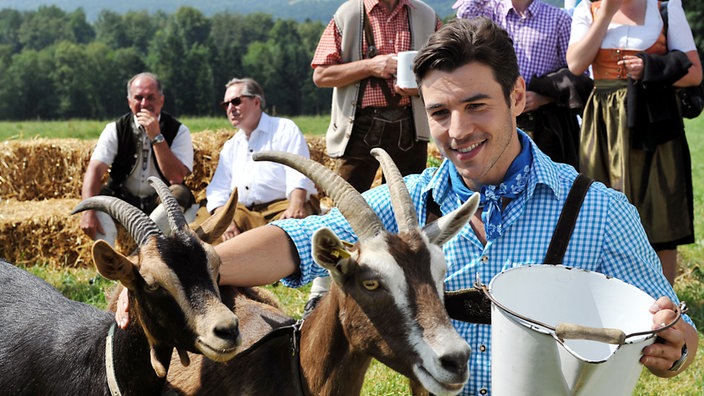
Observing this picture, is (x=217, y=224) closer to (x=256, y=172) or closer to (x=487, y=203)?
(x=487, y=203)

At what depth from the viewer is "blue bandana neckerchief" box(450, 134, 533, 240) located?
304 cm

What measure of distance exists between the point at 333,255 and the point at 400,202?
39 cm

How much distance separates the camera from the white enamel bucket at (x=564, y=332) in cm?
214

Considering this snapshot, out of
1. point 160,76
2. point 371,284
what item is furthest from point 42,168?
point 160,76

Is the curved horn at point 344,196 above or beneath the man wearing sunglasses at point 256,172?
above

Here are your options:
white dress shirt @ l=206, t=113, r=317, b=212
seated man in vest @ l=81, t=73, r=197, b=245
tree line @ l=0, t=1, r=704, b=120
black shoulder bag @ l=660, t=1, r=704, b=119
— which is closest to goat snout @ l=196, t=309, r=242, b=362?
black shoulder bag @ l=660, t=1, r=704, b=119

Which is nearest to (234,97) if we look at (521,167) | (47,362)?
(47,362)

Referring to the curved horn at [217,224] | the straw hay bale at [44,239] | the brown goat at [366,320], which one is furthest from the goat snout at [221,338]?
the straw hay bale at [44,239]

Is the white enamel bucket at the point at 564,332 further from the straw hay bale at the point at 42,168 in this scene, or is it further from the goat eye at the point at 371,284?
the straw hay bale at the point at 42,168

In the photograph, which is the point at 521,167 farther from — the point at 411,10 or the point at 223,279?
the point at 411,10

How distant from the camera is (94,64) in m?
71.0

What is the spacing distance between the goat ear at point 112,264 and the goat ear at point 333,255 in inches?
38.2

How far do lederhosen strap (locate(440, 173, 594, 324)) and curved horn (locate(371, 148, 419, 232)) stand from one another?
31 centimetres

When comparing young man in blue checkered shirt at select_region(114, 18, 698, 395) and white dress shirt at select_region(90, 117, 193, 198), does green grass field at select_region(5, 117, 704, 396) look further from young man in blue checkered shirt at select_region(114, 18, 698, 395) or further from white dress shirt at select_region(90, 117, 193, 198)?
young man in blue checkered shirt at select_region(114, 18, 698, 395)
